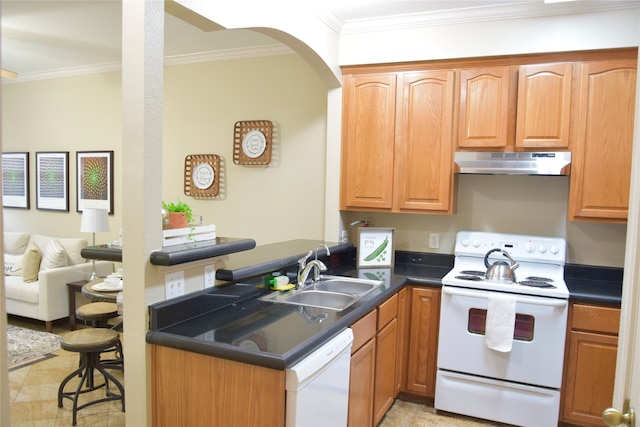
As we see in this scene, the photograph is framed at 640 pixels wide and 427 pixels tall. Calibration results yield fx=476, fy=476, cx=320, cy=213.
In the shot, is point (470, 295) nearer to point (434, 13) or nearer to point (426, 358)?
point (426, 358)

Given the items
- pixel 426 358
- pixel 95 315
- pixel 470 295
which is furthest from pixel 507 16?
pixel 95 315

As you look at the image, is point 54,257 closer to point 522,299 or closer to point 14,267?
point 14,267

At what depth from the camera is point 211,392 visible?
176 cm

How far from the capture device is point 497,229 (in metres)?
3.51

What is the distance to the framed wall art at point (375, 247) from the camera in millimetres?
3459

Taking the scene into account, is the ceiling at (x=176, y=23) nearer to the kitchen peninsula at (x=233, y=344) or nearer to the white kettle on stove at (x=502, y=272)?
the white kettle on stove at (x=502, y=272)

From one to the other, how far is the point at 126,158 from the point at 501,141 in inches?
94.6

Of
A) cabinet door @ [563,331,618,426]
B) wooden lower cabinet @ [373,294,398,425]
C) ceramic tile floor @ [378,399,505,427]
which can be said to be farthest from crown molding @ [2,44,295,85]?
cabinet door @ [563,331,618,426]

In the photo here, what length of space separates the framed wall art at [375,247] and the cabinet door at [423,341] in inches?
15.1

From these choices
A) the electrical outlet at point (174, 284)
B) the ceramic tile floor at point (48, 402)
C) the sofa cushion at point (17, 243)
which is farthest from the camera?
the sofa cushion at point (17, 243)

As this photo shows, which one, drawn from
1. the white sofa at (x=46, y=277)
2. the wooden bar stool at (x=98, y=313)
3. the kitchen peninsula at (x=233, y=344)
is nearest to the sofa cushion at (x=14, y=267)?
the white sofa at (x=46, y=277)

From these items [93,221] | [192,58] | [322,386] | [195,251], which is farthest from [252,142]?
[322,386]

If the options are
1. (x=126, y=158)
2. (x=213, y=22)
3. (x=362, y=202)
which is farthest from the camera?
(x=362, y=202)

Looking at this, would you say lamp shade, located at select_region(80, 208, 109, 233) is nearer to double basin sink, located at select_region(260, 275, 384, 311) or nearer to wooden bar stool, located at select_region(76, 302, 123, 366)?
wooden bar stool, located at select_region(76, 302, 123, 366)
